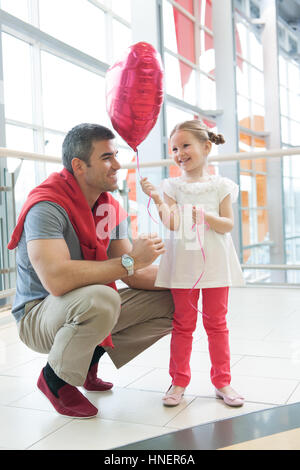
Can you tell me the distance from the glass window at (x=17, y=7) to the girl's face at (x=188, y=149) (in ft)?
11.5

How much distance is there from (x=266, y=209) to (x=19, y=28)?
259 cm

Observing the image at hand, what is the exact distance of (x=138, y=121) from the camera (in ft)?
5.65

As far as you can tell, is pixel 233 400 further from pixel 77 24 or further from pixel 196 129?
pixel 77 24

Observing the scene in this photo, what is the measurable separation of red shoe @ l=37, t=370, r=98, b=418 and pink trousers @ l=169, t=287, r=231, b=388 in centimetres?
29

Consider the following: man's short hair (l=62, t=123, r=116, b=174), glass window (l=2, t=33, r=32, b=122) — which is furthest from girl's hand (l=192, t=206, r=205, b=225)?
glass window (l=2, t=33, r=32, b=122)

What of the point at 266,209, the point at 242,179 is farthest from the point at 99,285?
the point at 266,209

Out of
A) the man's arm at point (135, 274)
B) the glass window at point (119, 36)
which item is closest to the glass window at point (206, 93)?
the glass window at point (119, 36)

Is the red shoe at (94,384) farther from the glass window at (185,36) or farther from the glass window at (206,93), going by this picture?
the glass window at (206,93)

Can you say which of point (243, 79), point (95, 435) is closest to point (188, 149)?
point (95, 435)

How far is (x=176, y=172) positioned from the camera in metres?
3.78

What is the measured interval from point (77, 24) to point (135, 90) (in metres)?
A: 4.23

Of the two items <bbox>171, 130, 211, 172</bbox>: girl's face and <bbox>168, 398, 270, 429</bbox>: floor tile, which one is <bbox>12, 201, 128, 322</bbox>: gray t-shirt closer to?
<bbox>171, 130, 211, 172</bbox>: girl's face

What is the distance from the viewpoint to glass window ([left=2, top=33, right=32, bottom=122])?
4582 millimetres
